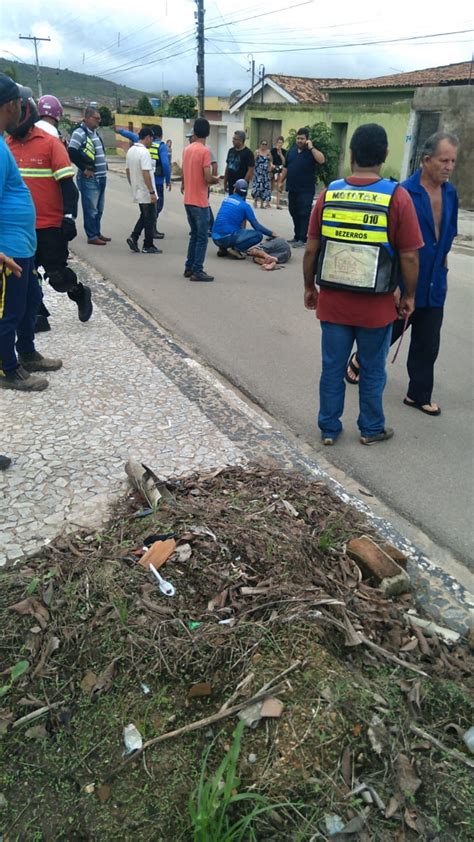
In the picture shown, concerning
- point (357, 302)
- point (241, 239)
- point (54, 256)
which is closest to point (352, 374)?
point (357, 302)

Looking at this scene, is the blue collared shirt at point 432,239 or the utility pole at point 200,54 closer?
the blue collared shirt at point 432,239

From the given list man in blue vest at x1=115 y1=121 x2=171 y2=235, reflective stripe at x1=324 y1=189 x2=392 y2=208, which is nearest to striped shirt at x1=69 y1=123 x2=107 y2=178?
man in blue vest at x1=115 y1=121 x2=171 y2=235

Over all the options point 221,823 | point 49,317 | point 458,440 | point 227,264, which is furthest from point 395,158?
point 221,823

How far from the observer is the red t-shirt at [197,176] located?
26.9 feet

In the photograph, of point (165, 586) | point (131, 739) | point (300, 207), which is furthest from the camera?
point (300, 207)

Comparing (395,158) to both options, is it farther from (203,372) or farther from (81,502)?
(81,502)

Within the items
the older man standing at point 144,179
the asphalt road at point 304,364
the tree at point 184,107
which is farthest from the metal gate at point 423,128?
the tree at point 184,107

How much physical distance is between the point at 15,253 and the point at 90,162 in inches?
234

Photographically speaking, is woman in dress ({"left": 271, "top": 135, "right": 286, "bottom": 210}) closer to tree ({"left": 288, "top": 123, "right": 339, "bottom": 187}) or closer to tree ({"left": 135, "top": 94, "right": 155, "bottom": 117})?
tree ({"left": 288, "top": 123, "right": 339, "bottom": 187})

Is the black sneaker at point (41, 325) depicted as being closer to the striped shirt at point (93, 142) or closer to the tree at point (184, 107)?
the striped shirt at point (93, 142)

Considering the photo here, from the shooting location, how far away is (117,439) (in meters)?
4.09

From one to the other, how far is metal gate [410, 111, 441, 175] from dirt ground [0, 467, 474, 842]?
19109 mm

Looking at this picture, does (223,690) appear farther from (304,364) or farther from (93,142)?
(93,142)

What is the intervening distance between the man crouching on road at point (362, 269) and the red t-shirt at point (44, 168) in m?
2.31
